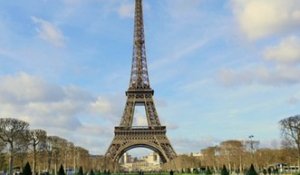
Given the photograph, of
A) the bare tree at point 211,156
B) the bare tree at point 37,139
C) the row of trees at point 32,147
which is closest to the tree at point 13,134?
the row of trees at point 32,147

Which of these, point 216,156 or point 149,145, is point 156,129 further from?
point 216,156

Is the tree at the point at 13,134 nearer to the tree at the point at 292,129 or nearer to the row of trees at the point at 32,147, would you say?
the row of trees at the point at 32,147

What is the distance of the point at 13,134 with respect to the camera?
53.6m

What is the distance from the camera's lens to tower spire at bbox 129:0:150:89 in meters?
97.0

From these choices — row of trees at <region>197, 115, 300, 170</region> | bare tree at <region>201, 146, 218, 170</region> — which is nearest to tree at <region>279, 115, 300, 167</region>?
row of trees at <region>197, 115, 300, 170</region>

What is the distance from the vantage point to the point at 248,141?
266 feet

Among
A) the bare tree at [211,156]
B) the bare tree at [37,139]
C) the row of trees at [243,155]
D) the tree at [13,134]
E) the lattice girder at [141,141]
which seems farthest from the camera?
the lattice girder at [141,141]

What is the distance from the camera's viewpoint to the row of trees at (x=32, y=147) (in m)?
54.4

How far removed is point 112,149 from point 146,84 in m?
16.4

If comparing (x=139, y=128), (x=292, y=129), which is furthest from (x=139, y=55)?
(x=292, y=129)

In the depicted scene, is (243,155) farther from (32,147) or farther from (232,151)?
(32,147)

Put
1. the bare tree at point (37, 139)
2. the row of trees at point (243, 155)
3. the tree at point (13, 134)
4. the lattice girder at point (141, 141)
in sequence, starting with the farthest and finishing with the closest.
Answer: the lattice girder at point (141, 141) < the row of trees at point (243, 155) < the bare tree at point (37, 139) < the tree at point (13, 134)

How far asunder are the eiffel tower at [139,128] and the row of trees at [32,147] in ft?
32.3

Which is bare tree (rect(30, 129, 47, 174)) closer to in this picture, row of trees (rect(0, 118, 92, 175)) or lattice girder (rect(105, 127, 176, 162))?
row of trees (rect(0, 118, 92, 175))
